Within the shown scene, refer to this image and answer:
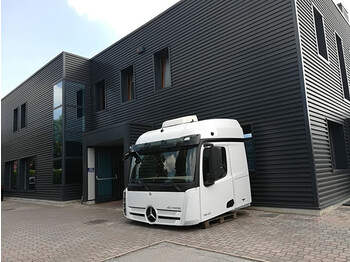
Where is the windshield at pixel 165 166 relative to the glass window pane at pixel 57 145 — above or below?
below

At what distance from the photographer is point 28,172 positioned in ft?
56.6

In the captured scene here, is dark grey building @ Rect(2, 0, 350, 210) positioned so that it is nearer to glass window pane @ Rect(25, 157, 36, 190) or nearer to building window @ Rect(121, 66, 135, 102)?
building window @ Rect(121, 66, 135, 102)

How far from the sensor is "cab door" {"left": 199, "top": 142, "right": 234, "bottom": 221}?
19.9 ft

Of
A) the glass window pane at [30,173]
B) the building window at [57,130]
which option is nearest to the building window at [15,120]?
the glass window pane at [30,173]

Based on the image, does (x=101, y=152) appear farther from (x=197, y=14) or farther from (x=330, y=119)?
(x=330, y=119)

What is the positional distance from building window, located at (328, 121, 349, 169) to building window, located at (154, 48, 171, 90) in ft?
20.2

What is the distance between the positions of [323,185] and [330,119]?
2.41 m

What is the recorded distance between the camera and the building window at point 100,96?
14.4 m

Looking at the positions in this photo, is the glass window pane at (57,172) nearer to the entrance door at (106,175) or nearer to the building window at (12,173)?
the entrance door at (106,175)

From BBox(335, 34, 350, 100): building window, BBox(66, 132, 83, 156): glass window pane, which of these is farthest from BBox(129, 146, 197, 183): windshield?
BBox(335, 34, 350, 100): building window

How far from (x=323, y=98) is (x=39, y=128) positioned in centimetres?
1391

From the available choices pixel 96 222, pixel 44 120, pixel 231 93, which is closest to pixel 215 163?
pixel 231 93

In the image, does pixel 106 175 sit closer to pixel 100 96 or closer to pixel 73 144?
pixel 73 144

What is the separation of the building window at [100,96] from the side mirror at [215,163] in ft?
31.3
